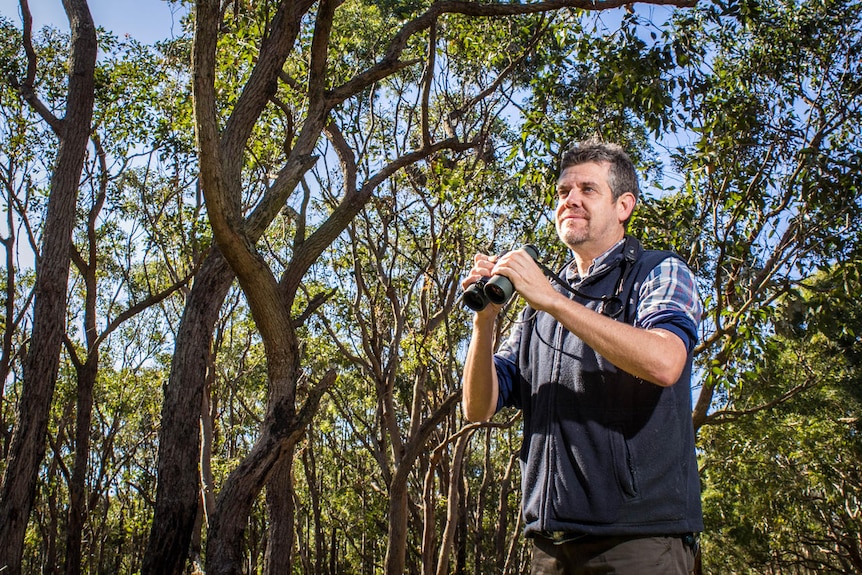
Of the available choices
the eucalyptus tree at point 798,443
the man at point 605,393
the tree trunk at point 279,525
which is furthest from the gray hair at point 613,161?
the eucalyptus tree at point 798,443

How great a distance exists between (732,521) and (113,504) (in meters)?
24.1

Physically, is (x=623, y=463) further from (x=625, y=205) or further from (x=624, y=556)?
(x=625, y=205)

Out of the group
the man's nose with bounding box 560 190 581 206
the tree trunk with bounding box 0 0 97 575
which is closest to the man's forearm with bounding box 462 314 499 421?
the man's nose with bounding box 560 190 581 206

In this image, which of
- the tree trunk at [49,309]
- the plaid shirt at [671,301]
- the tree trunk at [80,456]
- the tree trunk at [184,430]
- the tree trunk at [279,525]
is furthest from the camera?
the tree trunk at [80,456]

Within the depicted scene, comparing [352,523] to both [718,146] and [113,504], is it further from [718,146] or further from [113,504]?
[718,146]

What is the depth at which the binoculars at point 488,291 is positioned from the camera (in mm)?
1844

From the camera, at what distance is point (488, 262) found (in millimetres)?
1965

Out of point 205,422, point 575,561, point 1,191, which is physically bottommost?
point 575,561

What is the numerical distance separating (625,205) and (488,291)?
57 centimetres

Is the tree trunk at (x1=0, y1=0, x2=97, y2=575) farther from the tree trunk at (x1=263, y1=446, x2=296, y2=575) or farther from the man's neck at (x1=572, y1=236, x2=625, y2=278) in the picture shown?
the man's neck at (x1=572, y1=236, x2=625, y2=278)

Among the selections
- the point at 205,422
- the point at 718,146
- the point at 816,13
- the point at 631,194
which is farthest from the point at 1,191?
the point at 631,194

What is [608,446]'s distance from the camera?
179 centimetres

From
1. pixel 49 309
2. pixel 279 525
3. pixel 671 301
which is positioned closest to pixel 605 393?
pixel 671 301

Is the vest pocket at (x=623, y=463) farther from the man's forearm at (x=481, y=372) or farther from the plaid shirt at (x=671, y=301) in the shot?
the man's forearm at (x=481, y=372)
